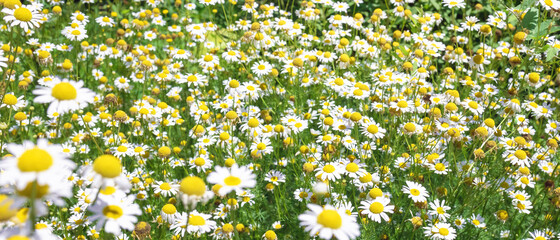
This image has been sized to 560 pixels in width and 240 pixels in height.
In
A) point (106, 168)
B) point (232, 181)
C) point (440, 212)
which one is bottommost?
point (106, 168)

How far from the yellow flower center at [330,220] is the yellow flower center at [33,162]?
35.4 inches

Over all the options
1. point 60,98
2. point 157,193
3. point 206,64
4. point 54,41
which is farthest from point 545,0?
point 54,41

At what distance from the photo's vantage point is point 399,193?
3316 millimetres

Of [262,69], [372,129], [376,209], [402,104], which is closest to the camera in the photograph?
[376,209]

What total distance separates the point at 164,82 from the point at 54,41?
5.55 ft

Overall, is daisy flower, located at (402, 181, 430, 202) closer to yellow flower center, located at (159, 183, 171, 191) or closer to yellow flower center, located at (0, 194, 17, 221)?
yellow flower center, located at (159, 183, 171, 191)

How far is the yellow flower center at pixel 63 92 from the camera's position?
1.79 m

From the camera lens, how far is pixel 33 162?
51.1 inches

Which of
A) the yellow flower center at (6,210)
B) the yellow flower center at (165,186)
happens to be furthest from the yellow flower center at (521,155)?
the yellow flower center at (6,210)

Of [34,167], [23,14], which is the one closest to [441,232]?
[34,167]

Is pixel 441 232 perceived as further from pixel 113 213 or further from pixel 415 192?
pixel 113 213

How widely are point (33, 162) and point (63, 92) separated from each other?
56 cm

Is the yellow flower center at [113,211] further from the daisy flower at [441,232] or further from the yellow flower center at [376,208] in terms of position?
the daisy flower at [441,232]

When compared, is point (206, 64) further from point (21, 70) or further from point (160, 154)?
point (21, 70)
